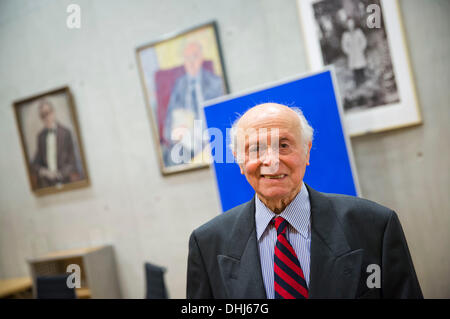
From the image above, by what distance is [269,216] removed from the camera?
103 centimetres

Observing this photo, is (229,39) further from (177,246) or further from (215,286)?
(215,286)

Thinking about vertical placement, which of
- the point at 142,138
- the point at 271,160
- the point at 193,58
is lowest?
the point at 271,160

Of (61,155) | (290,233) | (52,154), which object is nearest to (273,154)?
(290,233)

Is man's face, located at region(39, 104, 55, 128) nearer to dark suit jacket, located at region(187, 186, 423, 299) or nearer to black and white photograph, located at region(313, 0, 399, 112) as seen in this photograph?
black and white photograph, located at region(313, 0, 399, 112)

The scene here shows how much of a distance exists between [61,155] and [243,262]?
8.85ft

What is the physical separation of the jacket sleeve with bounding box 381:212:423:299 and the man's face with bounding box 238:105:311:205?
304 mm

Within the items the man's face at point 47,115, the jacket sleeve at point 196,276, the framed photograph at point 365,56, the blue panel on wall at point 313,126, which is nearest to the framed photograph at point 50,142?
the man's face at point 47,115

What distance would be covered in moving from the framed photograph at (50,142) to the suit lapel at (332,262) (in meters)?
2.56

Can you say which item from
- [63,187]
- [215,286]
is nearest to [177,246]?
[63,187]

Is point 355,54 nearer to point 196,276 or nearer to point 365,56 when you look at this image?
point 365,56

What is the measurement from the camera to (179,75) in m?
2.66

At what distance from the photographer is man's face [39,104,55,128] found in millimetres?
3139

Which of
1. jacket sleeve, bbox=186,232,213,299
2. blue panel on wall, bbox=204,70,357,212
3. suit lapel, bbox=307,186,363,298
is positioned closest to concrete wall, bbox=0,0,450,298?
blue panel on wall, bbox=204,70,357,212
